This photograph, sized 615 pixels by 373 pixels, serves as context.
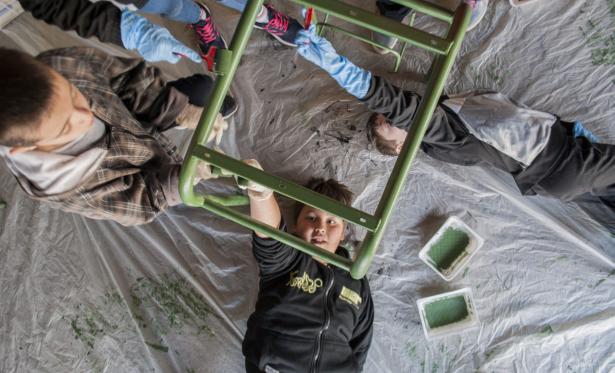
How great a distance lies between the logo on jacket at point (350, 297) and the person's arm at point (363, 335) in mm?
42

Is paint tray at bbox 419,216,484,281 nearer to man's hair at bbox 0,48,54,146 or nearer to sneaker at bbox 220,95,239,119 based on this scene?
sneaker at bbox 220,95,239,119

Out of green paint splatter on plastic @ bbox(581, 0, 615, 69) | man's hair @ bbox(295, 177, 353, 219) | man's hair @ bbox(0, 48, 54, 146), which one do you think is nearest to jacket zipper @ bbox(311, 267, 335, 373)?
man's hair @ bbox(295, 177, 353, 219)

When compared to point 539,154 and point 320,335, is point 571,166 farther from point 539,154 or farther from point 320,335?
point 320,335

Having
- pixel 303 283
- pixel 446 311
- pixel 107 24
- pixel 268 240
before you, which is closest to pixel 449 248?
pixel 446 311

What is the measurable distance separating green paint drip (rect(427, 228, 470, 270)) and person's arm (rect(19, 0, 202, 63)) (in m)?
0.90

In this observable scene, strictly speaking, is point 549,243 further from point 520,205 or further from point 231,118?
point 231,118

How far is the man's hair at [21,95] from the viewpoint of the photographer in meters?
0.67

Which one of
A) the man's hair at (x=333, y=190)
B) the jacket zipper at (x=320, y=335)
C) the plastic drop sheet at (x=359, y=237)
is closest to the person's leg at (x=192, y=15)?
the plastic drop sheet at (x=359, y=237)

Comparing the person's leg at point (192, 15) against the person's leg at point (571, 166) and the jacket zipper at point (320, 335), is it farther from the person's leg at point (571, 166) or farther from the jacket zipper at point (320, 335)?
the person's leg at point (571, 166)

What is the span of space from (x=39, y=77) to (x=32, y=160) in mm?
162

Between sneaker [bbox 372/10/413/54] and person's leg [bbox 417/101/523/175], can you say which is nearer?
person's leg [bbox 417/101/523/175]

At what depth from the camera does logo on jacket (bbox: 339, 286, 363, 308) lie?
49.9 inches

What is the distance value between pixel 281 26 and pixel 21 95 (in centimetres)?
80

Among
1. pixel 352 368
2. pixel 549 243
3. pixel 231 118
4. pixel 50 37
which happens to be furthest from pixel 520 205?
pixel 50 37
